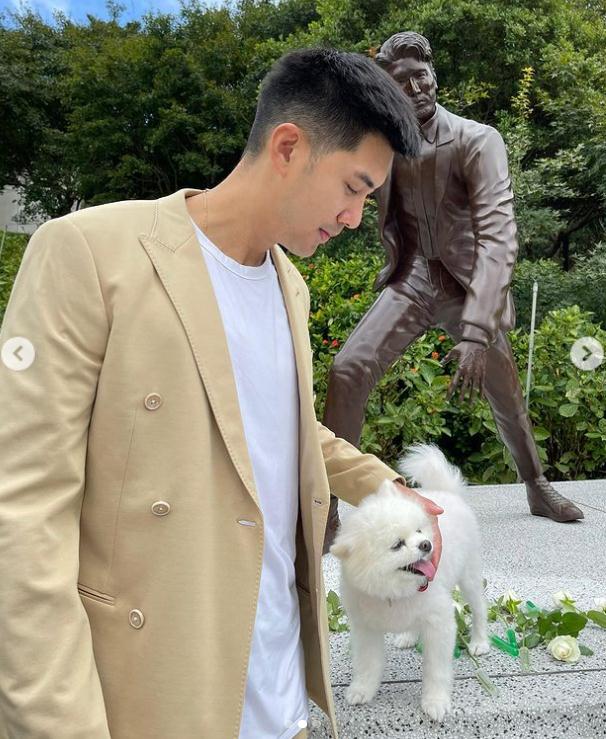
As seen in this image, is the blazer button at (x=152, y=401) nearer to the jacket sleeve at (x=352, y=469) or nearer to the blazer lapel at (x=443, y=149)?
the jacket sleeve at (x=352, y=469)

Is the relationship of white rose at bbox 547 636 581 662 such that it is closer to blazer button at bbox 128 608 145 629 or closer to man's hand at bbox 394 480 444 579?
man's hand at bbox 394 480 444 579

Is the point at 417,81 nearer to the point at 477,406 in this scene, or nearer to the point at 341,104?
the point at 341,104

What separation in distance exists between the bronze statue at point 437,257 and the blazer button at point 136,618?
89.8 inches

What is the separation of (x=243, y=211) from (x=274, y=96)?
9.7 inches

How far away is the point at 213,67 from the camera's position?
17.4 meters

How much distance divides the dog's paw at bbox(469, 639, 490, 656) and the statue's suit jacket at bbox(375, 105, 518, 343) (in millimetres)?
1268

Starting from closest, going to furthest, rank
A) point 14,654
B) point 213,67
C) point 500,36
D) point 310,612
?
point 14,654 < point 310,612 < point 500,36 < point 213,67

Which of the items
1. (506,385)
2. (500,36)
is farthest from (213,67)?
(506,385)

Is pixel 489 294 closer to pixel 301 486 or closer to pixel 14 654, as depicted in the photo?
pixel 301 486

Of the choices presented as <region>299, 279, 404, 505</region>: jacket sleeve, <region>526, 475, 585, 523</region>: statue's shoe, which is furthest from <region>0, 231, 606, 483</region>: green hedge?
<region>299, 279, 404, 505</region>: jacket sleeve

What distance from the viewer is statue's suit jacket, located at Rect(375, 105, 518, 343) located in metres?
3.35

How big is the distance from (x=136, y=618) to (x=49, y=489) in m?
0.26

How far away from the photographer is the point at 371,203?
33.9ft

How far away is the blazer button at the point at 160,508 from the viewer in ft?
3.89
